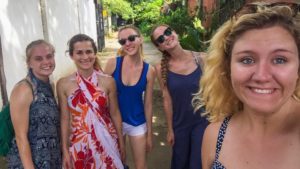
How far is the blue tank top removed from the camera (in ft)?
11.9

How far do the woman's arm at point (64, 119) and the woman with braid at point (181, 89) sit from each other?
40.8 inches

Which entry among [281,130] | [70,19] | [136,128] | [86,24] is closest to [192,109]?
[136,128]

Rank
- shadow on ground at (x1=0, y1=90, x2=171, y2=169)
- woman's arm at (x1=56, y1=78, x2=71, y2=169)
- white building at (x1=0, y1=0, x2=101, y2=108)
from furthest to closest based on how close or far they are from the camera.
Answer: white building at (x1=0, y1=0, x2=101, y2=108) → shadow on ground at (x1=0, y1=90, x2=171, y2=169) → woman's arm at (x1=56, y1=78, x2=71, y2=169)

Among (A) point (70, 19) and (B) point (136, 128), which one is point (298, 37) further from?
(A) point (70, 19)

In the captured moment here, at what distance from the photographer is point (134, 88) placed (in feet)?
11.9

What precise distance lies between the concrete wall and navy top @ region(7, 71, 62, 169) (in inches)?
30.9

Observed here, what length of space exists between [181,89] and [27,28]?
5235mm

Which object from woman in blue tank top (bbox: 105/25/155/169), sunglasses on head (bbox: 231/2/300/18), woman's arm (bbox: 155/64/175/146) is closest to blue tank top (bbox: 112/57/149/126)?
woman in blue tank top (bbox: 105/25/155/169)

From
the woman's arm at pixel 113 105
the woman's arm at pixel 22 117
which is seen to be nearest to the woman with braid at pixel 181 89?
the woman's arm at pixel 113 105

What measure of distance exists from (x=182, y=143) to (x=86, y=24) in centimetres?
1109

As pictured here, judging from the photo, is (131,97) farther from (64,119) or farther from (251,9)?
(251,9)

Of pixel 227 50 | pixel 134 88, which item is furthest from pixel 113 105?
pixel 227 50

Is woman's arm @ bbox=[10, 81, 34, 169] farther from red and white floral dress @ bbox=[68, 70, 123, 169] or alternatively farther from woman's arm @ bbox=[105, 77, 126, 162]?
woman's arm @ bbox=[105, 77, 126, 162]

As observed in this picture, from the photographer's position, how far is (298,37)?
56.4 inches
